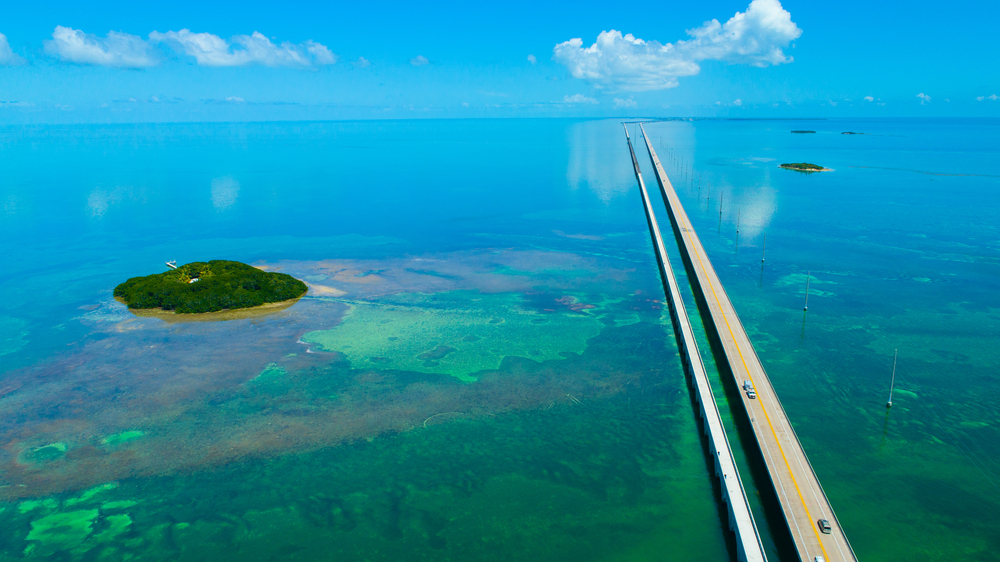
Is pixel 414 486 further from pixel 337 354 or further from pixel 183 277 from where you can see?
pixel 183 277

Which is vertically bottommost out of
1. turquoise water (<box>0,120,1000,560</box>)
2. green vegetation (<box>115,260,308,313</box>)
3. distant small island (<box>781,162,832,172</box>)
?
turquoise water (<box>0,120,1000,560</box>)

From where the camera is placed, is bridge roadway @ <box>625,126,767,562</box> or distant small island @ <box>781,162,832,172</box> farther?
distant small island @ <box>781,162,832,172</box>

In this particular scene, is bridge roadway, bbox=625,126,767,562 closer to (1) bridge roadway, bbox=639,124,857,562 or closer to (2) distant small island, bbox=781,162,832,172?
(1) bridge roadway, bbox=639,124,857,562

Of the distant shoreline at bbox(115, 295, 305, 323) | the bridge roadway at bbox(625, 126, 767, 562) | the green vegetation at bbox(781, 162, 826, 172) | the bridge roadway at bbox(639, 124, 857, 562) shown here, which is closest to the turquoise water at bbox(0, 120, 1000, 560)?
the bridge roadway at bbox(625, 126, 767, 562)

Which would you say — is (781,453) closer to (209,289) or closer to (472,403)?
(472,403)

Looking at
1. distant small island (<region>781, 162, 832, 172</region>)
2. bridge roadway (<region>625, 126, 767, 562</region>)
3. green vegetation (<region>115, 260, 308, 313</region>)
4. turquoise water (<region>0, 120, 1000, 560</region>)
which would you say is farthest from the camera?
distant small island (<region>781, 162, 832, 172</region>)

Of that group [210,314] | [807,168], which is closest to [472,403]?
[210,314]

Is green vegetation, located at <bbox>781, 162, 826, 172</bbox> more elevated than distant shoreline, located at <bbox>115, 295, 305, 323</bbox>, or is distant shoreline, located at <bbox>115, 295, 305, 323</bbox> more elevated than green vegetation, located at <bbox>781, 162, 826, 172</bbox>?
green vegetation, located at <bbox>781, 162, 826, 172</bbox>
